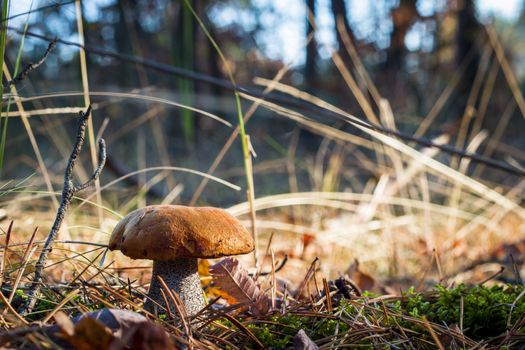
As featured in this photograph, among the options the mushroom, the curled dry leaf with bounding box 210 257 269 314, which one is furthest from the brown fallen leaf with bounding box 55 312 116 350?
the curled dry leaf with bounding box 210 257 269 314

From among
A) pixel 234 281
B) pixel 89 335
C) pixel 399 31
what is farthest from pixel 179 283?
pixel 399 31

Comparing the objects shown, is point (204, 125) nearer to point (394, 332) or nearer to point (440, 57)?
point (440, 57)

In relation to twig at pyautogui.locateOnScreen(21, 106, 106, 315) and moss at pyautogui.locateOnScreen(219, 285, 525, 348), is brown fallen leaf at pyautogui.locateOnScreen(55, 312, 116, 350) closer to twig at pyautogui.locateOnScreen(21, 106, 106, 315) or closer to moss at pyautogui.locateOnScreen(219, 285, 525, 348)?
twig at pyautogui.locateOnScreen(21, 106, 106, 315)

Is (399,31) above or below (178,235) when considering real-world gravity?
above

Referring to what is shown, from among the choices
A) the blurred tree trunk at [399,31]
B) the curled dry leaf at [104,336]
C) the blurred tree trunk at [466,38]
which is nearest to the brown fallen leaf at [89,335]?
the curled dry leaf at [104,336]

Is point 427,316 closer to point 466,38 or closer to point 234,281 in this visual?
point 234,281


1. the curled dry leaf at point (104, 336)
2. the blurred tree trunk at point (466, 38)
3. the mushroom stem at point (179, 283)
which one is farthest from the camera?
the blurred tree trunk at point (466, 38)

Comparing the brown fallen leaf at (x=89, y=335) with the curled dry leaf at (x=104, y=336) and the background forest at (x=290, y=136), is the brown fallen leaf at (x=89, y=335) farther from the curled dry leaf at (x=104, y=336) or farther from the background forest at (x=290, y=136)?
the background forest at (x=290, y=136)

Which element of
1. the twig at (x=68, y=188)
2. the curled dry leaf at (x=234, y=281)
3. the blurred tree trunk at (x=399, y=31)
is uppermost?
the blurred tree trunk at (x=399, y=31)
